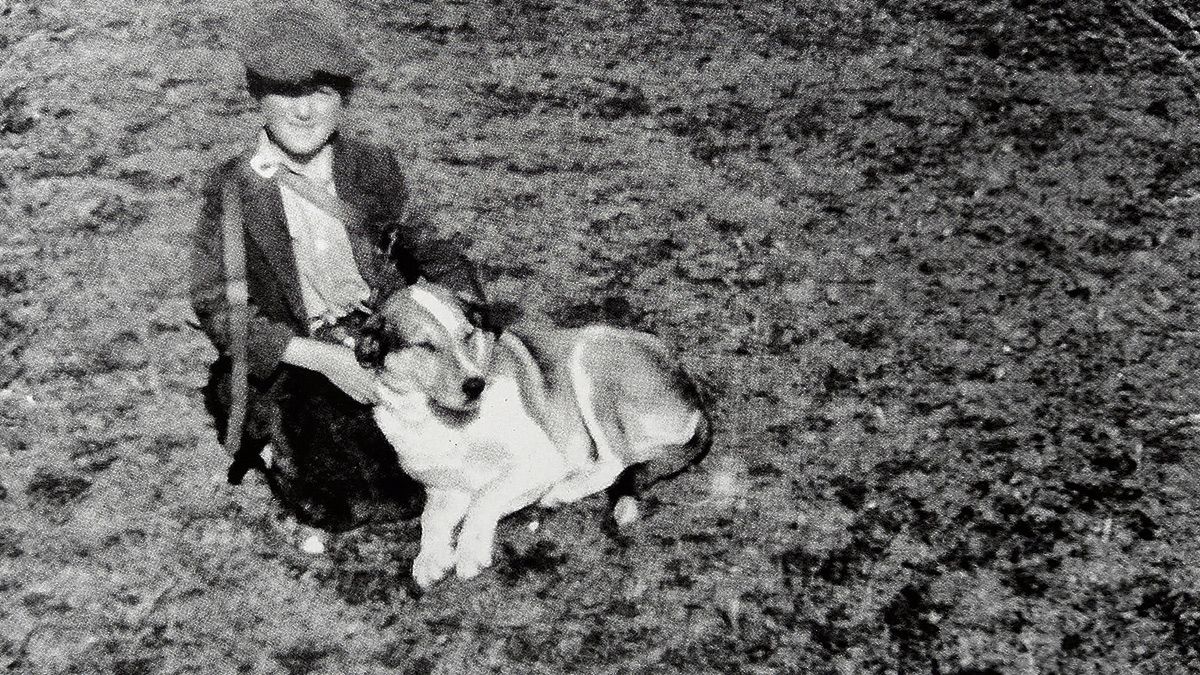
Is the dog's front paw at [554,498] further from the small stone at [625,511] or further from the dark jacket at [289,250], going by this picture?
the dark jacket at [289,250]

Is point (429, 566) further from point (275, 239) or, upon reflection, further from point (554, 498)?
point (275, 239)

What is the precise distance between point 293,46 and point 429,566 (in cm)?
56

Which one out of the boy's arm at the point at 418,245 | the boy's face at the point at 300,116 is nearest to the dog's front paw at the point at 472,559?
the boy's arm at the point at 418,245

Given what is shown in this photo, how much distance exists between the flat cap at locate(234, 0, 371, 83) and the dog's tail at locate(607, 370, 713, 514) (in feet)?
1.65

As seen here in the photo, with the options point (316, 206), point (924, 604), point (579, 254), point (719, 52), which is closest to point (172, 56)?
point (316, 206)

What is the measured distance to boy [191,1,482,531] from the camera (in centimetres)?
101

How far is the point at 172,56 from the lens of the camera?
3.80 ft

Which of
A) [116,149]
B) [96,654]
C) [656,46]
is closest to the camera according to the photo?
[96,654]

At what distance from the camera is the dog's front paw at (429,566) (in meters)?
1.03

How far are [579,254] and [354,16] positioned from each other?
40cm

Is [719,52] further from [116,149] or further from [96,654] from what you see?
[96,654]

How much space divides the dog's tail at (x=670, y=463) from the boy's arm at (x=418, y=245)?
0.82 ft

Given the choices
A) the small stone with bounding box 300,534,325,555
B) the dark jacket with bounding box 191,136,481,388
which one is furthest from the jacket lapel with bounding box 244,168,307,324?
the small stone with bounding box 300,534,325,555

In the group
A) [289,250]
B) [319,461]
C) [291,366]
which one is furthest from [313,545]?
[289,250]
